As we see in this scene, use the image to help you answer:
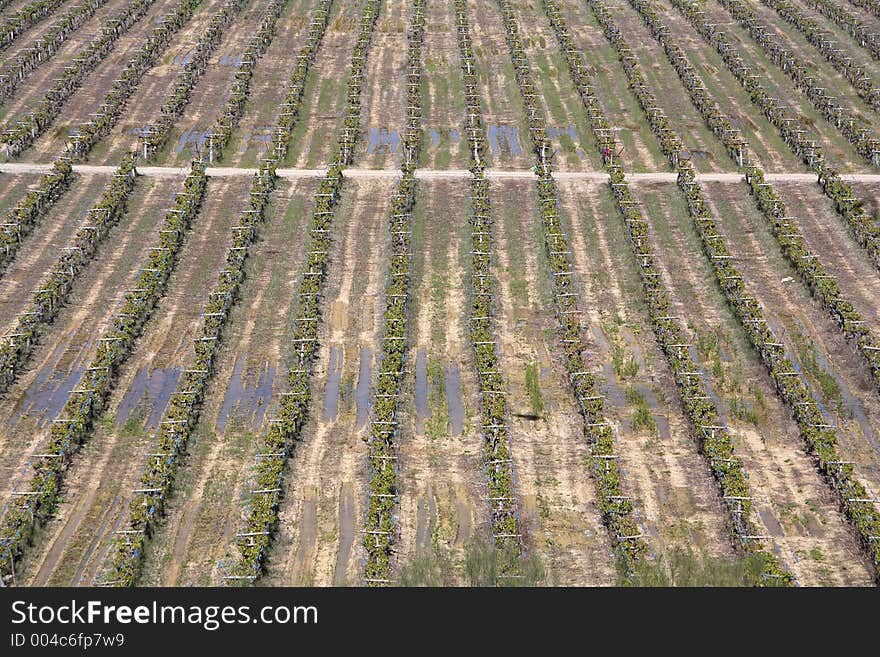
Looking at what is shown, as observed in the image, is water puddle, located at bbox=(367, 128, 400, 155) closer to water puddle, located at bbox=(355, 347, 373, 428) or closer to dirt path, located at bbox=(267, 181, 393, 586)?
dirt path, located at bbox=(267, 181, 393, 586)

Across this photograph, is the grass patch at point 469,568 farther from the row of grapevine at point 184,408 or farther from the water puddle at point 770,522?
the row of grapevine at point 184,408

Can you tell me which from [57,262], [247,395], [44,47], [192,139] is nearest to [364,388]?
[247,395]

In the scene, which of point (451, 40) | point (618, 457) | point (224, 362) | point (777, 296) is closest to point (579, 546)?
point (618, 457)

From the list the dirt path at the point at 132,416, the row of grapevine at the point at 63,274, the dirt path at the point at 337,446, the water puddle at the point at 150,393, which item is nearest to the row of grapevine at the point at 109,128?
the row of grapevine at the point at 63,274

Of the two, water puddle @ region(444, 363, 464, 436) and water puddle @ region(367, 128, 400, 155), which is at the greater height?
water puddle @ region(444, 363, 464, 436)

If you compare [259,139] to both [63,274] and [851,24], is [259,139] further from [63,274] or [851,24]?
[851,24]

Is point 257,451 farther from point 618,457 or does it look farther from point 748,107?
point 748,107

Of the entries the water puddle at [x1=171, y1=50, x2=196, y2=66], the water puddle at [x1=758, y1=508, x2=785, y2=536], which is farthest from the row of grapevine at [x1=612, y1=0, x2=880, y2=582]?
the water puddle at [x1=171, y1=50, x2=196, y2=66]
